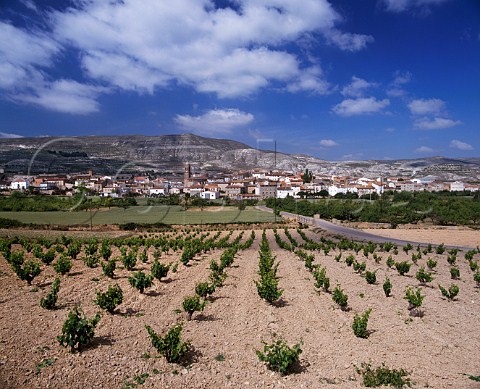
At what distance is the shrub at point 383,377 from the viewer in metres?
7.62

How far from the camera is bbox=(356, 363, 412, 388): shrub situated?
7.62 meters

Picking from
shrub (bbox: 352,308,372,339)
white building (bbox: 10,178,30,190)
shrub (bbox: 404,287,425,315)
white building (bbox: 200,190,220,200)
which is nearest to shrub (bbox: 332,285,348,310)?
shrub (bbox: 404,287,425,315)

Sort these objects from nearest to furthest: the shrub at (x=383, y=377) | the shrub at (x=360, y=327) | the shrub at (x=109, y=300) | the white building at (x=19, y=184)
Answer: the shrub at (x=383, y=377), the shrub at (x=360, y=327), the shrub at (x=109, y=300), the white building at (x=19, y=184)

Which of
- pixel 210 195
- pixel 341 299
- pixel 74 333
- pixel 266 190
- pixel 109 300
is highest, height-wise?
pixel 266 190

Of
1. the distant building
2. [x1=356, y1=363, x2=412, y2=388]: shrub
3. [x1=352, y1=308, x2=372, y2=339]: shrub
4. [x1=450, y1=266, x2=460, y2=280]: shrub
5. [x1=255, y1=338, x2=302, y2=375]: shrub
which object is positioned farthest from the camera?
the distant building

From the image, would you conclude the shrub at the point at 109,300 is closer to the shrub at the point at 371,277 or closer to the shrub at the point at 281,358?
the shrub at the point at 281,358

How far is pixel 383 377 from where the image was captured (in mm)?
7793

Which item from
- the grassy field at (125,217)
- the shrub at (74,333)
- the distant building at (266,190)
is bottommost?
the grassy field at (125,217)

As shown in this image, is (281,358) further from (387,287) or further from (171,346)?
(387,287)

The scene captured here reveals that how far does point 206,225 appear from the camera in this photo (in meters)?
51.9

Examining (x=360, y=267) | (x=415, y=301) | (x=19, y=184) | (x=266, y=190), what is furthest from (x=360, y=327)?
(x=19, y=184)

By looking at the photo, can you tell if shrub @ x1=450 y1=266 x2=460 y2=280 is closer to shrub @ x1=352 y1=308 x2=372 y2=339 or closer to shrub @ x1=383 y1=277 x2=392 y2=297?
shrub @ x1=383 y1=277 x2=392 y2=297

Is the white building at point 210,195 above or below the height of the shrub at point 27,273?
above

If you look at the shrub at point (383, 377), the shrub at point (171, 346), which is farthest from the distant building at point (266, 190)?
the shrub at point (171, 346)
